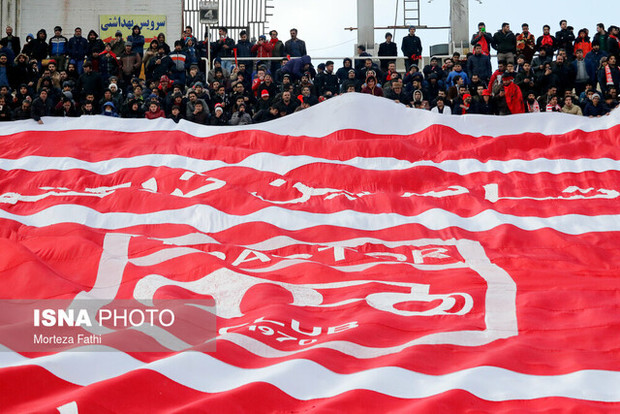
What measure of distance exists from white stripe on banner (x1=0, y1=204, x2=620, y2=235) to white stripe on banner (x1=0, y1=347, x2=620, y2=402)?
3065mm

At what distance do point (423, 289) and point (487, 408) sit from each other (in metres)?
1.95

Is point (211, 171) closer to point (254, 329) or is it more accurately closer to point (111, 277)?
point (111, 277)

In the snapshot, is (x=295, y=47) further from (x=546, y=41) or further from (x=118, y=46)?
(x=546, y=41)

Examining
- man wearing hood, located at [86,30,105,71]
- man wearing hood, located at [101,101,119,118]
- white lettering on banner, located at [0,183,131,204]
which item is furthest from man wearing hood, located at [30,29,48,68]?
white lettering on banner, located at [0,183,131,204]

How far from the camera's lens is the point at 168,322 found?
22.2 ft

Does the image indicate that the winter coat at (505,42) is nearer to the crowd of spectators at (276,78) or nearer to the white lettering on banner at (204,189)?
the crowd of spectators at (276,78)

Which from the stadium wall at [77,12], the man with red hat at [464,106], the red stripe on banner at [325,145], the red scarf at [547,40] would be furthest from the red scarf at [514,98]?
the stadium wall at [77,12]

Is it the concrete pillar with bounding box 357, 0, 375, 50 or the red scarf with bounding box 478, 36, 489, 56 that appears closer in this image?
the red scarf with bounding box 478, 36, 489, 56

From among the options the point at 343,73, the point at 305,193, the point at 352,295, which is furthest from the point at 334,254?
the point at 343,73

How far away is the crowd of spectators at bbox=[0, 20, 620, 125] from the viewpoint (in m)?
13.5

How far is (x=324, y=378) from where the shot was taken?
19.6 feet

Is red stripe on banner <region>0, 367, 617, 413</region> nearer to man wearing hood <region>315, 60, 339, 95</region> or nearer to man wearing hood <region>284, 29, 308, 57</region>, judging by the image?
man wearing hood <region>315, 60, 339, 95</region>

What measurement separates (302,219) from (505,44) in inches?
364

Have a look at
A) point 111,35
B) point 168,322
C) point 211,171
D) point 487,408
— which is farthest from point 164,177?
point 111,35
